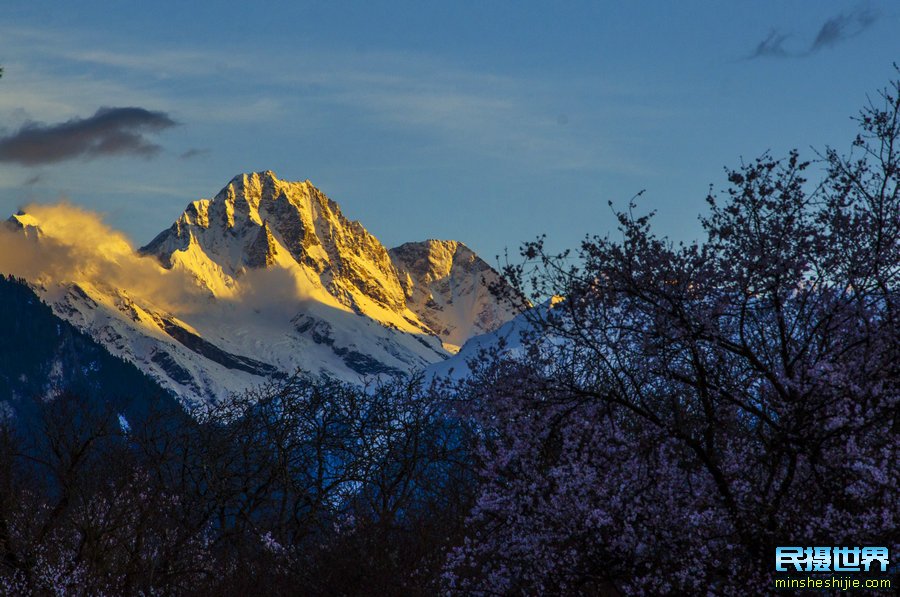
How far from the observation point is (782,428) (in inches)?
616

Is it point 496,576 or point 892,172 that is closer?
point 892,172

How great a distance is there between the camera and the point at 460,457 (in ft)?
128

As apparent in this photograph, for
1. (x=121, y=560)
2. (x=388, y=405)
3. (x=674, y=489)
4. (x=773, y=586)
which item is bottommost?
(x=773, y=586)

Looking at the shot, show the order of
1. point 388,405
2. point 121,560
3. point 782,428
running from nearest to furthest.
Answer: point 782,428, point 121,560, point 388,405

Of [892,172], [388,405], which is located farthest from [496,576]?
[388,405]

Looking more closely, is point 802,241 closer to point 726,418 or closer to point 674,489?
point 726,418

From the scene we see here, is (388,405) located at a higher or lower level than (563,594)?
higher

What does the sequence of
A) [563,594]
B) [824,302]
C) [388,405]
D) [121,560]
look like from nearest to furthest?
1. [824,302]
2. [563,594]
3. [121,560]
4. [388,405]

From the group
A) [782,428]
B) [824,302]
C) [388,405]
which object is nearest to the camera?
[782,428]

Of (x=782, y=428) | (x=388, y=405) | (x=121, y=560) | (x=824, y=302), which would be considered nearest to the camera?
(x=782, y=428)

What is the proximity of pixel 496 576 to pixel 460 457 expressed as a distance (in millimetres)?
20002

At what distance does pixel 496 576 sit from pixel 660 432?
13.6ft

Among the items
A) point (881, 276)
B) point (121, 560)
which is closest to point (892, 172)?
point (881, 276)

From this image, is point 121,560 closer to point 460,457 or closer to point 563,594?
point 460,457
